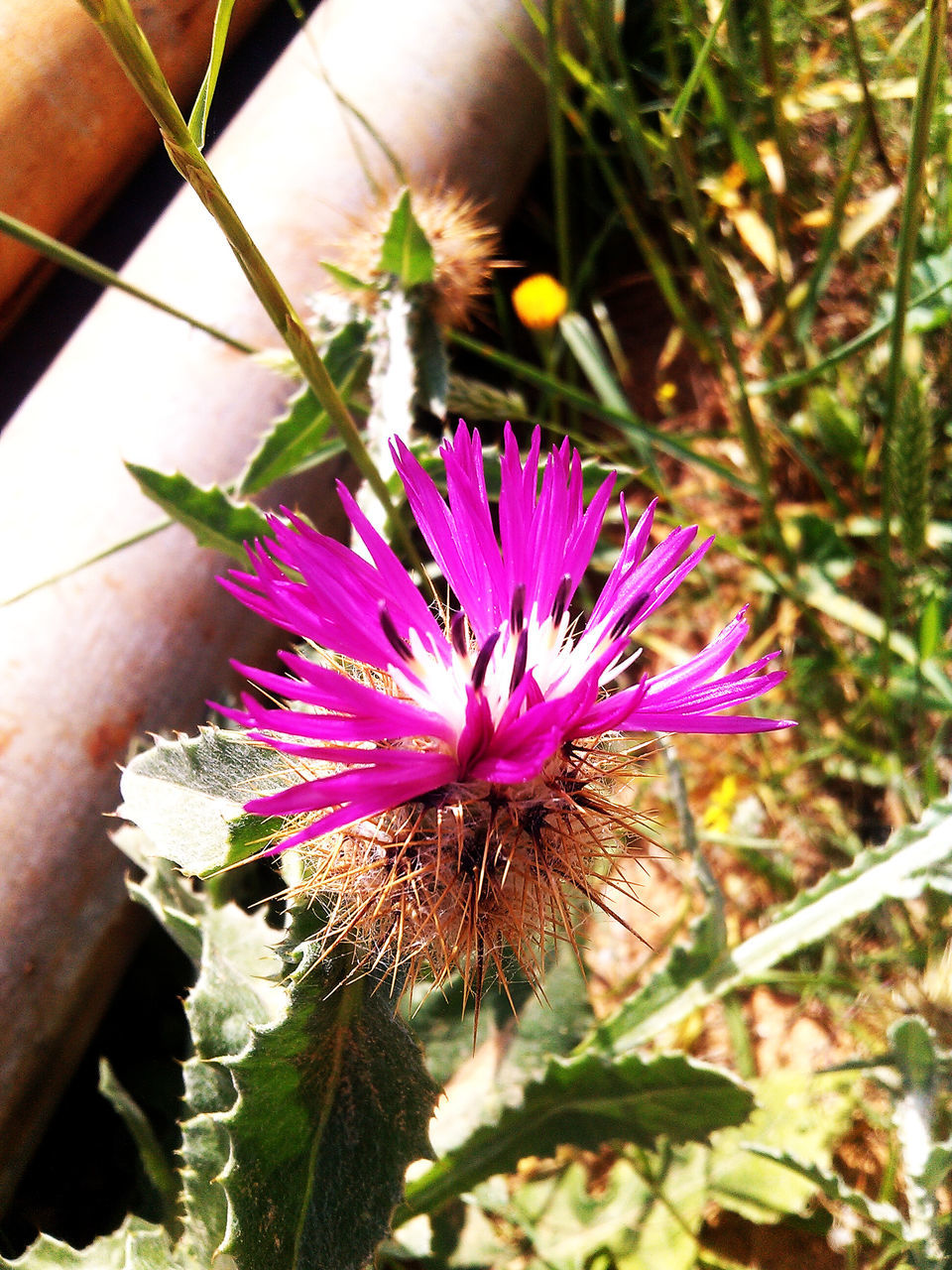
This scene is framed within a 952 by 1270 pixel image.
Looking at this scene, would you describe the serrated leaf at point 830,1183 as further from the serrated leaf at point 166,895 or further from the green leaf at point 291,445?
the green leaf at point 291,445

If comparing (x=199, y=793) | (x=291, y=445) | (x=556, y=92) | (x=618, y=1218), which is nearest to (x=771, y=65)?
(x=556, y=92)

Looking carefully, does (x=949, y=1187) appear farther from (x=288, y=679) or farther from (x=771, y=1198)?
(x=288, y=679)

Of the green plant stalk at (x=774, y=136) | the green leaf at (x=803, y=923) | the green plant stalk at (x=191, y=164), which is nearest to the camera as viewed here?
the green plant stalk at (x=191, y=164)

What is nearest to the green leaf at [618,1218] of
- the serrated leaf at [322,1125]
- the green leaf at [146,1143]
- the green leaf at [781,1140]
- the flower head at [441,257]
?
the green leaf at [781,1140]

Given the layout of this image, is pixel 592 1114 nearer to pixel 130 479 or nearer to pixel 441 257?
pixel 130 479

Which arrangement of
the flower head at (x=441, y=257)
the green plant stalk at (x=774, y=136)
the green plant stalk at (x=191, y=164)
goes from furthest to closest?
the green plant stalk at (x=774, y=136), the flower head at (x=441, y=257), the green plant stalk at (x=191, y=164)

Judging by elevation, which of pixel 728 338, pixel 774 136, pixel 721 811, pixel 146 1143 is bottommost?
pixel 146 1143

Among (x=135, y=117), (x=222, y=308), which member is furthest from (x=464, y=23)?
(x=222, y=308)
